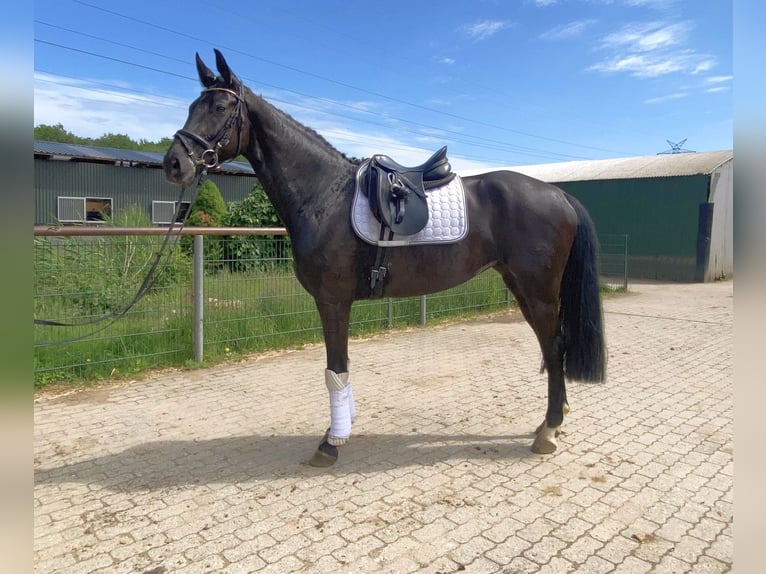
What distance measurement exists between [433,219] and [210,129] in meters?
1.45

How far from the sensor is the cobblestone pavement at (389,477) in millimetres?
2398

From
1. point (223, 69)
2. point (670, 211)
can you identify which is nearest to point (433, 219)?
point (223, 69)

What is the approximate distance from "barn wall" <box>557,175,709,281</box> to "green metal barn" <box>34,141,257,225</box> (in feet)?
43.5

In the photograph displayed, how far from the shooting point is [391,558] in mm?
2350

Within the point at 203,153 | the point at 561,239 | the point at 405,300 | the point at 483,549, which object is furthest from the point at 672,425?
the point at 405,300

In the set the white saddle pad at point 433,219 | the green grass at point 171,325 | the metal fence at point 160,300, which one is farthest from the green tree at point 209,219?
the white saddle pad at point 433,219

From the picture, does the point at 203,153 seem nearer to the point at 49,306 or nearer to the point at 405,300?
the point at 49,306

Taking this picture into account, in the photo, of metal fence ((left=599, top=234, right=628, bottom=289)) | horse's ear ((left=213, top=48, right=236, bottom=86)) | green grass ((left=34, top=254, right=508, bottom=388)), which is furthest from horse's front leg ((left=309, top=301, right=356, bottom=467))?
metal fence ((left=599, top=234, right=628, bottom=289))

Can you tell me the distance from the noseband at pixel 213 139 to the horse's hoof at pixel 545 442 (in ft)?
8.89

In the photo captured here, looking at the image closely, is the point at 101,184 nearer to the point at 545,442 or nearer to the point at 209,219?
the point at 209,219

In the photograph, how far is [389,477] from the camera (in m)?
3.18

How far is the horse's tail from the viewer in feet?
11.7

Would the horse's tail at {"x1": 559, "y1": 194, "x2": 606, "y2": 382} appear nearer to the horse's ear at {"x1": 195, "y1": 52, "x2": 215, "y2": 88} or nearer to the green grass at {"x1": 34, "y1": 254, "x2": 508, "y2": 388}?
the horse's ear at {"x1": 195, "y1": 52, "x2": 215, "y2": 88}
